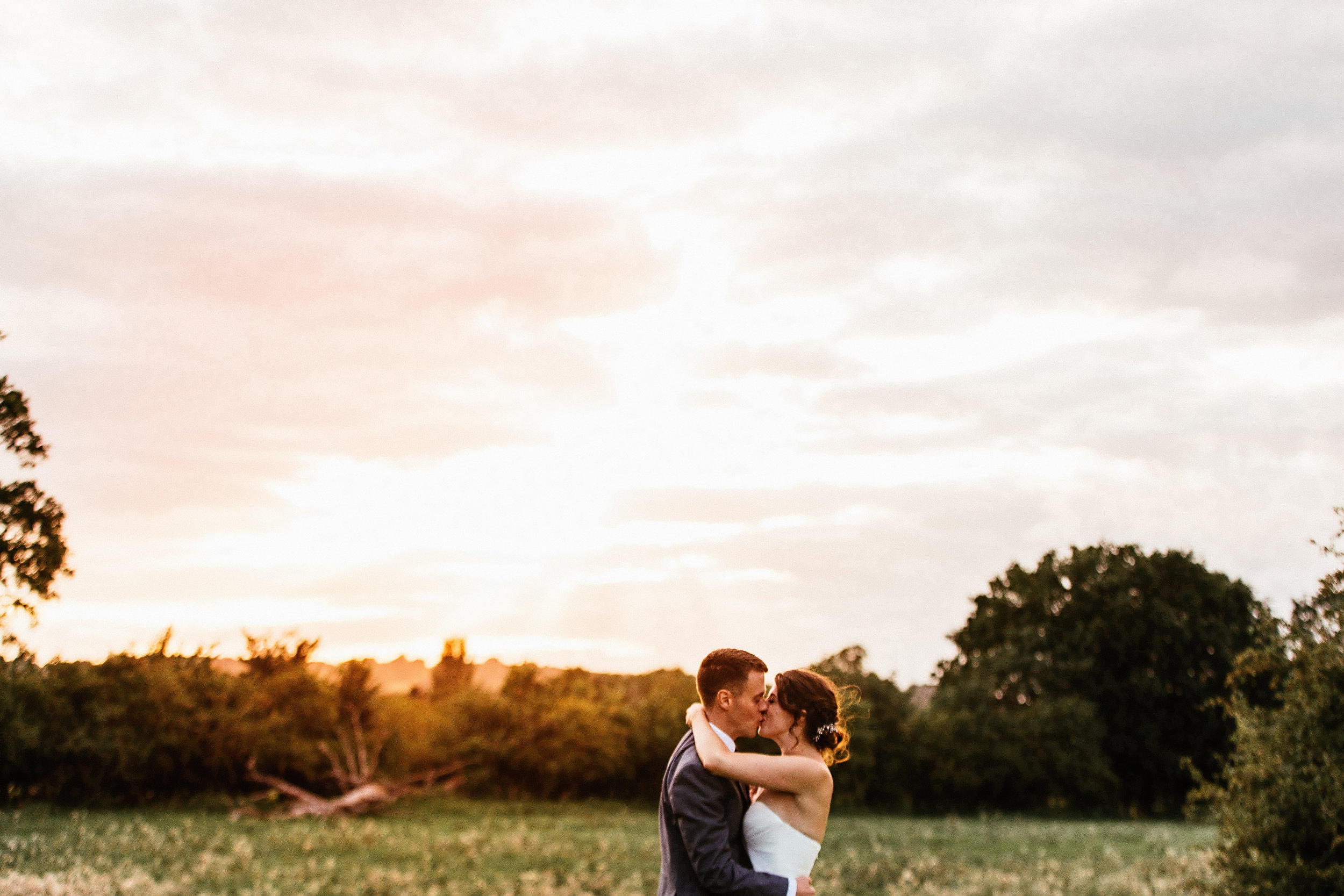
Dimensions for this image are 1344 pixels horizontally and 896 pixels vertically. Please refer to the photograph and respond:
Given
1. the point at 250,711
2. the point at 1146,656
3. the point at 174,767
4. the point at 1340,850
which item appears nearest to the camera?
the point at 1340,850

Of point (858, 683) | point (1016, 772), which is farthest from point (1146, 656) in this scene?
point (858, 683)

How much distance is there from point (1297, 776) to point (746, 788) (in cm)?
1157

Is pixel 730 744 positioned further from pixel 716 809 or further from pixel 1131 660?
pixel 1131 660

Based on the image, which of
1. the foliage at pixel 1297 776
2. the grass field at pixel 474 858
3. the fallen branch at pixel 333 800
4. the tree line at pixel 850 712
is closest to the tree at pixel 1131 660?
the tree line at pixel 850 712

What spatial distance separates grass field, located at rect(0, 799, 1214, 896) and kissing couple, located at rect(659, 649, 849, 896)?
1350 cm

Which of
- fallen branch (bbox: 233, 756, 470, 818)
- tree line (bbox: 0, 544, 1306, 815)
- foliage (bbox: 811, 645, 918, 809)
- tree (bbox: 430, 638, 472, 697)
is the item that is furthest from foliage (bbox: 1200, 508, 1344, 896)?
tree (bbox: 430, 638, 472, 697)

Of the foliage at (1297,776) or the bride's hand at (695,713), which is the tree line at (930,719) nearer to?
the foliage at (1297,776)

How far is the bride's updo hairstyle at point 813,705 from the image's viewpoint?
579cm

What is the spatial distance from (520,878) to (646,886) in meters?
2.56

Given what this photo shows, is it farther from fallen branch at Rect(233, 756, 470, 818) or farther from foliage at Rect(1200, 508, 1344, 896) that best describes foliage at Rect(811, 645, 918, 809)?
foliage at Rect(1200, 508, 1344, 896)

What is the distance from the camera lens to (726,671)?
5.57 meters

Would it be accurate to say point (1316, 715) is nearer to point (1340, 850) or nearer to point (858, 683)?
point (1340, 850)

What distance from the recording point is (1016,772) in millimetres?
56719

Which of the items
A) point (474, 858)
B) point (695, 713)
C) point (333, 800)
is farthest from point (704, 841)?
point (333, 800)
